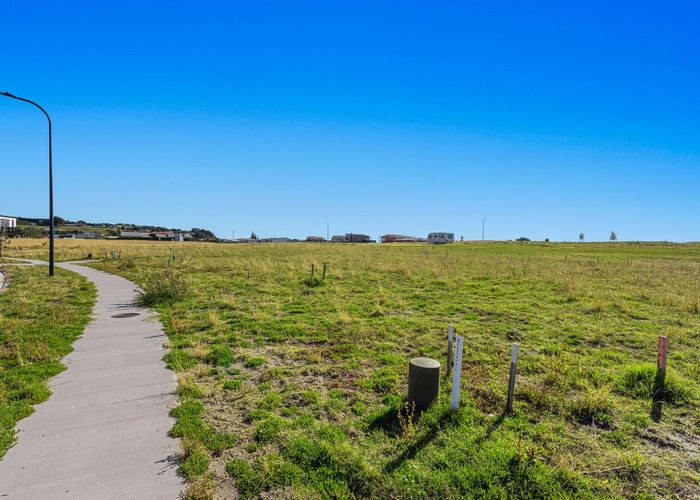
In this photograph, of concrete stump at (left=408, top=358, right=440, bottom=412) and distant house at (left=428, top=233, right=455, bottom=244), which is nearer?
concrete stump at (left=408, top=358, right=440, bottom=412)

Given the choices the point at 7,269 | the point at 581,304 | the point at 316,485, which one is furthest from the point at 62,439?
the point at 7,269

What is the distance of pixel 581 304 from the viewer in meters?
13.2

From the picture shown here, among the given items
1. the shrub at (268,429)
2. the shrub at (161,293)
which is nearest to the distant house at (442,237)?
the shrub at (161,293)

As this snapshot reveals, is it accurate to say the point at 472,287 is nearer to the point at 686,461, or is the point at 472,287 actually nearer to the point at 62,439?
the point at 686,461

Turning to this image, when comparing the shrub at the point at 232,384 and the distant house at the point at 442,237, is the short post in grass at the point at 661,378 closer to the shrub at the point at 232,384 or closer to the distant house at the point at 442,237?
the shrub at the point at 232,384

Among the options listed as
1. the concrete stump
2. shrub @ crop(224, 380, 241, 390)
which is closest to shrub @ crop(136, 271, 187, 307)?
shrub @ crop(224, 380, 241, 390)

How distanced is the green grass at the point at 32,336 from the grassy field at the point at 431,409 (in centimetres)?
193

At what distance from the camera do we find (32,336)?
828 centimetres

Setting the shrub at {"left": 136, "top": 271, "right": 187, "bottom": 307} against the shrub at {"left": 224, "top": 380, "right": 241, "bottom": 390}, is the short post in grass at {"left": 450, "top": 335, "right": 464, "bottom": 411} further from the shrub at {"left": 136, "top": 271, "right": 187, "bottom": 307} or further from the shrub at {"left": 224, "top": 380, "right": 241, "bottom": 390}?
the shrub at {"left": 136, "top": 271, "right": 187, "bottom": 307}

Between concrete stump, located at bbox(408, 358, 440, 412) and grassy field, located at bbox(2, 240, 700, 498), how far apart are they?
0.16 m

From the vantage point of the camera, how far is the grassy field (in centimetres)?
373

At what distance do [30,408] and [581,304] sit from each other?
49.5 ft

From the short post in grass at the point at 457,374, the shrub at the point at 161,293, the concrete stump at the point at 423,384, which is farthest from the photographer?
the shrub at the point at 161,293

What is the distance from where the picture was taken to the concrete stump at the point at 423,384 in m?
5.08
